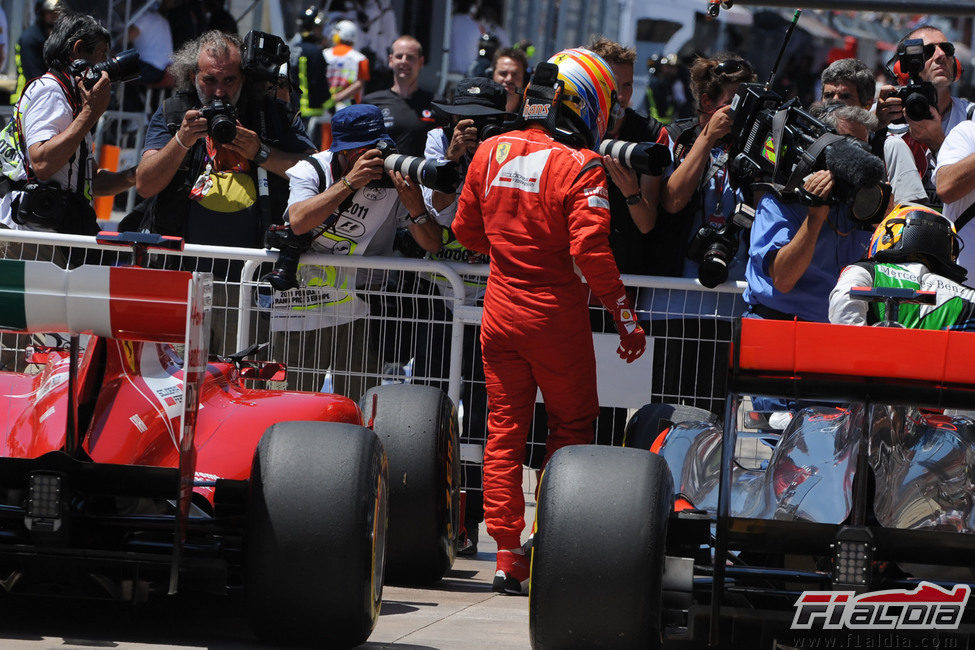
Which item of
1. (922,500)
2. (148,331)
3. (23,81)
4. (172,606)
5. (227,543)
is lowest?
(172,606)

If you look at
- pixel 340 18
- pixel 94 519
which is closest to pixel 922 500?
pixel 94 519

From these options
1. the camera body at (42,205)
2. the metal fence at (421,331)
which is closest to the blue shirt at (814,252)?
the metal fence at (421,331)

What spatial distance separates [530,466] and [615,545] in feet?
8.92

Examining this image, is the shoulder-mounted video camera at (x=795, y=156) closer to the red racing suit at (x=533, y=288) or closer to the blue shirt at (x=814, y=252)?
the blue shirt at (x=814, y=252)

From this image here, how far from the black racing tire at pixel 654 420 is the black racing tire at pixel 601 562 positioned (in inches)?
54.0

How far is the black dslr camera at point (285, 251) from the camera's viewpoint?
21.7 feet

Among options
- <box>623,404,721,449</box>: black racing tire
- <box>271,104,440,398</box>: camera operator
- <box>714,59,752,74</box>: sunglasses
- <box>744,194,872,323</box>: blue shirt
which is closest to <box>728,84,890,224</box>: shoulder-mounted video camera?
<box>744,194,872,323</box>: blue shirt

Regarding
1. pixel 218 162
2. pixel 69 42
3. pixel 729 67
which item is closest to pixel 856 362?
pixel 729 67

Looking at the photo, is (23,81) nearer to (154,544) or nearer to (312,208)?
(312,208)

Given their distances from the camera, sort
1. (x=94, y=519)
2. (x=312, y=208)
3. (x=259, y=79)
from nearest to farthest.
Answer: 1. (x=94, y=519)
2. (x=312, y=208)
3. (x=259, y=79)

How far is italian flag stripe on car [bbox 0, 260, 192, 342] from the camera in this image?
4.20m

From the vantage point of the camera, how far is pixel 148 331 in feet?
13.9

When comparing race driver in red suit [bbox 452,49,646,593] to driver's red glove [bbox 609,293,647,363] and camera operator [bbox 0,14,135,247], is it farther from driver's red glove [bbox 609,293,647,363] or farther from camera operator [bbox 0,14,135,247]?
camera operator [bbox 0,14,135,247]

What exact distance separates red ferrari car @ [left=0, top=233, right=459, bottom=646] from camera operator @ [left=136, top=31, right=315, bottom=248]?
2.24 m
